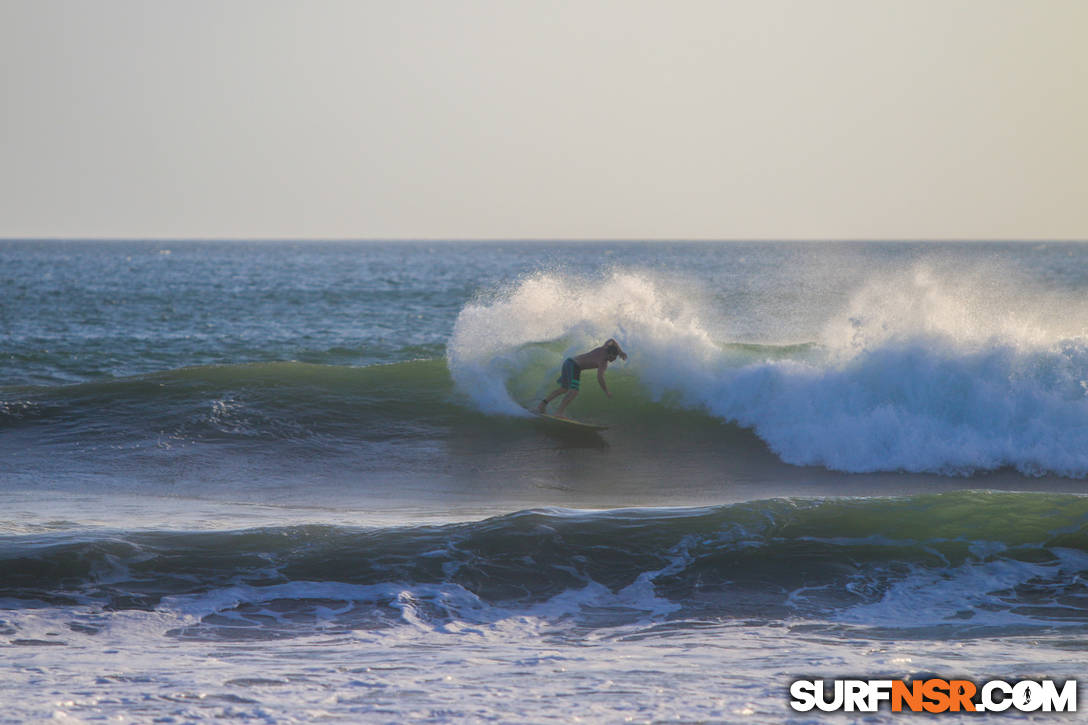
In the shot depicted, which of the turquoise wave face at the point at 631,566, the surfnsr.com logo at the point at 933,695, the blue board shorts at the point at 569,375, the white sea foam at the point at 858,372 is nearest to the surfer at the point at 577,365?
the blue board shorts at the point at 569,375

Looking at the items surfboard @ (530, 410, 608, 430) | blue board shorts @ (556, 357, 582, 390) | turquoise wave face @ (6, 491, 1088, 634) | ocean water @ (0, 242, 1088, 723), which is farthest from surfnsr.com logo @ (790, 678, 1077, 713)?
blue board shorts @ (556, 357, 582, 390)

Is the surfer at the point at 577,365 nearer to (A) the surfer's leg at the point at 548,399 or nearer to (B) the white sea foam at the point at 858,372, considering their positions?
(A) the surfer's leg at the point at 548,399

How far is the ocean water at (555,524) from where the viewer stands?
5836 millimetres

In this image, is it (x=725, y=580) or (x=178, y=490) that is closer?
(x=725, y=580)

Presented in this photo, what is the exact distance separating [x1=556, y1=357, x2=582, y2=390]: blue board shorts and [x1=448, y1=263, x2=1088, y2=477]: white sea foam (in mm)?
1000

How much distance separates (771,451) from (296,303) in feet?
104

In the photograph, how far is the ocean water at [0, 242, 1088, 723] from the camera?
5.84m

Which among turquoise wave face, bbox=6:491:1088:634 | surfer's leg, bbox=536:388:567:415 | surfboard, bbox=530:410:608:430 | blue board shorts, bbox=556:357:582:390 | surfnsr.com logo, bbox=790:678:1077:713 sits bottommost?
surfnsr.com logo, bbox=790:678:1077:713

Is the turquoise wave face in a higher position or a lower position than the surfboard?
lower

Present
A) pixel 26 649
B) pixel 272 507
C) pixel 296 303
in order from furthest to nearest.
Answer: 1. pixel 296 303
2. pixel 272 507
3. pixel 26 649

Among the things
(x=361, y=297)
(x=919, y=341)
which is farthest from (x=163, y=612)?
(x=361, y=297)

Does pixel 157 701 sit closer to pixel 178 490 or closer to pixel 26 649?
pixel 26 649

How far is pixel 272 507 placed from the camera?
34.2ft

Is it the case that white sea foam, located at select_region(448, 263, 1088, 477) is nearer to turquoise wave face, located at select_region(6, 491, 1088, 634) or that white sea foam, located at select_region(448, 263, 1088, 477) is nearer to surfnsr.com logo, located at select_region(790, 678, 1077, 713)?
turquoise wave face, located at select_region(6, 491, 1088, 634)
